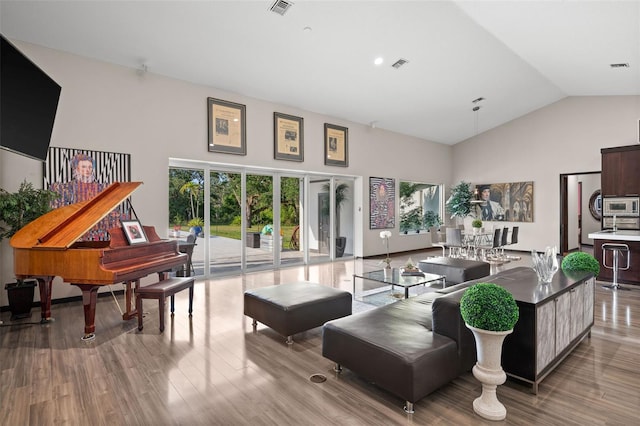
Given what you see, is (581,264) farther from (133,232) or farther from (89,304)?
(89,304)

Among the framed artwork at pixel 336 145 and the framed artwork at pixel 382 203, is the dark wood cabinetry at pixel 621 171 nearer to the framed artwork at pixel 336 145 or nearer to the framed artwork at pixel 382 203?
the framed artwork at pixel 382 203

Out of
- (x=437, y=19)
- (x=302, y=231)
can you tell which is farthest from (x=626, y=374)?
(x=302, y=231)

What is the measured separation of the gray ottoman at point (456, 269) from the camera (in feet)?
17.0

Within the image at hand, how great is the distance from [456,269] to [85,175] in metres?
5.96

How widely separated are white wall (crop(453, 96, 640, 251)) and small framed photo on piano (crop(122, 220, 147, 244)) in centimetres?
1032

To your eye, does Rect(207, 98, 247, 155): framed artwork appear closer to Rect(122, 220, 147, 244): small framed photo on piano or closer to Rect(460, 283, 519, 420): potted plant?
Rect(122, 220, 147, 244): small framed photo on piano

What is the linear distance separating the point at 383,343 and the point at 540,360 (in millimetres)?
1185

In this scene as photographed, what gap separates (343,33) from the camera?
5.26m

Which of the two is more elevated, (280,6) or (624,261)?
(280,6)

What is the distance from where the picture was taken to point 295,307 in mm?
3385

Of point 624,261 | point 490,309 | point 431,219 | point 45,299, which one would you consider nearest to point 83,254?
point 45,299

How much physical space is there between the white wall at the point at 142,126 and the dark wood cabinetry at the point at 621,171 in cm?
612

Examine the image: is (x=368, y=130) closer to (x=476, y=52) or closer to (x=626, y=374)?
(x=476, y=52)

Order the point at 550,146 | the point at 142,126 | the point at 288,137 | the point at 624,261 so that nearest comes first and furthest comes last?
the point at 142,126 < the point at 624,261 < the point at 288,137 < the point at 550,146
